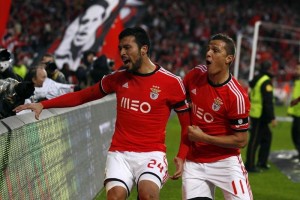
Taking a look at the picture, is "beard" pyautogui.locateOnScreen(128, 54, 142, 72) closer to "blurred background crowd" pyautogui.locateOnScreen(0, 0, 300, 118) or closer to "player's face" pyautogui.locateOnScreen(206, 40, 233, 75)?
"player's face" pyautogui.locateOnScreen(206, 40, 233, 75)

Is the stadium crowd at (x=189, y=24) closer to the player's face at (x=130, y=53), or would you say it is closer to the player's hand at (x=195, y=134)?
the player's face at (x=130, y=53)

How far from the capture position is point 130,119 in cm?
639

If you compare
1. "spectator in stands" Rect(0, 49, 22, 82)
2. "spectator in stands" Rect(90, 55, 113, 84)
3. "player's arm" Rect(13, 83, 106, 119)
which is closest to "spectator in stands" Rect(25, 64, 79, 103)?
"spectator in stands" Rect(0, 49, 22, 82)

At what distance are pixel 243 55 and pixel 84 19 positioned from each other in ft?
98.4

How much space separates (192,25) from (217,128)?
139 ft

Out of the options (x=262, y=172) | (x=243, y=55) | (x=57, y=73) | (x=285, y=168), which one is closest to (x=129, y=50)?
(x=57, y=73)

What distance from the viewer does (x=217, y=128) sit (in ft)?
21.6

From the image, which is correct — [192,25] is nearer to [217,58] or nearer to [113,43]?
[113,43]

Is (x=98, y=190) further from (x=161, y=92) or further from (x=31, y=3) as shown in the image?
(x=31, y=3)

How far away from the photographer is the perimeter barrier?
550 centimetres

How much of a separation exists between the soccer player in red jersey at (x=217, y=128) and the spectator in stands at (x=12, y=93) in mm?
1377

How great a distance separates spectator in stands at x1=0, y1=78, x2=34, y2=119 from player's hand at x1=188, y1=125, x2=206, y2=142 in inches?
52.7

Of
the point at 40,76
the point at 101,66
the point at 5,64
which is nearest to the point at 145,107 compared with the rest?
the point at 5,64

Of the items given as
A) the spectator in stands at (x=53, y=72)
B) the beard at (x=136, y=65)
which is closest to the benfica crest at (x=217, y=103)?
the beard at (x=136, y=65)
